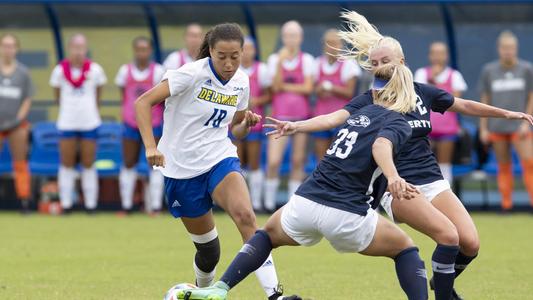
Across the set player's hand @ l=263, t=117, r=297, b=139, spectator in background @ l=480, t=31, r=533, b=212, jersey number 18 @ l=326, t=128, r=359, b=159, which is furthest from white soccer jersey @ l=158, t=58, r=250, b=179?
spectator in background @ l=480, t=31, r=533, b=212

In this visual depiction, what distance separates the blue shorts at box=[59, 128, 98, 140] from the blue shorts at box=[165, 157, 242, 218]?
314 inches

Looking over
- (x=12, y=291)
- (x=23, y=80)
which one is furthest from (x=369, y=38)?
(x=23, y=80)

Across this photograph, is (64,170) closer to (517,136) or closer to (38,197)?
(38,197)

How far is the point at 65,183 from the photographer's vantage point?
50.3ft

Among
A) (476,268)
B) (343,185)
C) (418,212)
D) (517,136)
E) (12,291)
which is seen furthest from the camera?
(517,136)

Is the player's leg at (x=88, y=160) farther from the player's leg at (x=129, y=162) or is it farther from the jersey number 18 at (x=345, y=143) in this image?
the jersey number 18 at (x=345, y=143)

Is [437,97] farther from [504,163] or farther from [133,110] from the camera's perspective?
[133,110]

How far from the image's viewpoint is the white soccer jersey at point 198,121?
7.38 m

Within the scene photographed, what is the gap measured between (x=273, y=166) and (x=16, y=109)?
3616mm

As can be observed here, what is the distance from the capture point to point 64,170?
15.3 metres

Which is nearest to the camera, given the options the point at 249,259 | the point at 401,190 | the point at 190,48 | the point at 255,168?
the point at 401,190

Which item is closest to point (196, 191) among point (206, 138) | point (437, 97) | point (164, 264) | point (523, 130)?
point (206, 138)

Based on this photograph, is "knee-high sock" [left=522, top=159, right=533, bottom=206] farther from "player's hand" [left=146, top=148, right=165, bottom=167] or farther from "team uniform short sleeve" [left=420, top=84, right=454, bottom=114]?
"player's hand" [left=146, top=148, right=165, bottom=167]

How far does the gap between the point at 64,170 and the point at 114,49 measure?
2.51 m
